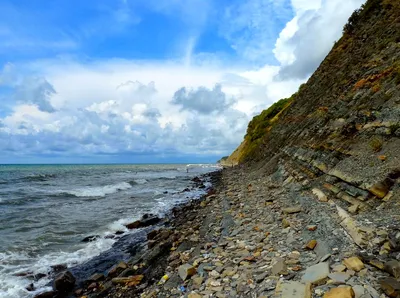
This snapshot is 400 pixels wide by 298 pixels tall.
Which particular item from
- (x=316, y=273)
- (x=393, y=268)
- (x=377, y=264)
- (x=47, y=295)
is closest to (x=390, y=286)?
(x=393, y=268)

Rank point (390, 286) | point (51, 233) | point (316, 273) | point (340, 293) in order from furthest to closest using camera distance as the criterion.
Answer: point (51, 233), point (316, 273), point (340, 293), point (390, 286)

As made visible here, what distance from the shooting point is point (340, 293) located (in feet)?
14.8

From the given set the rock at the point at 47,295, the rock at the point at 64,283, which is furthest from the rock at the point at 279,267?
the rock at the point at 47,295

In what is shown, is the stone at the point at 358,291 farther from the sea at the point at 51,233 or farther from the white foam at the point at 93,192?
the white foam at the point at 93,192

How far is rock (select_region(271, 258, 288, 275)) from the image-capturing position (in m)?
6.06

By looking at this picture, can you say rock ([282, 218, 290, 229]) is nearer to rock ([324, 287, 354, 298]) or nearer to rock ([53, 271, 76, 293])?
rock ([324, 287, 354, 298])

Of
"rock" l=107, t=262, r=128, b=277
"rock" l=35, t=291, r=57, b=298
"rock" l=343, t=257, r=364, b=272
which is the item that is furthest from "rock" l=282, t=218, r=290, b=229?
"rock" l=35, t=291, r=57, b=298

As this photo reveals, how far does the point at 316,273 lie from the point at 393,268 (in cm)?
132

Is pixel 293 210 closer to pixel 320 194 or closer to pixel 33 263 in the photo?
pixel 320 194

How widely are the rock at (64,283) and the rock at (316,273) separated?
8421 millimetres

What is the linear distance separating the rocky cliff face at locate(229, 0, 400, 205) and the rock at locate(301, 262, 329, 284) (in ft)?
9.97

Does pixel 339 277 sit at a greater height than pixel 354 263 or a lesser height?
lesser

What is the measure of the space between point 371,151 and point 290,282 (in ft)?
20.3

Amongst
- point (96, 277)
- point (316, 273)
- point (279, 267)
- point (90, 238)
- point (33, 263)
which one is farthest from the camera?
point (90, 238)
